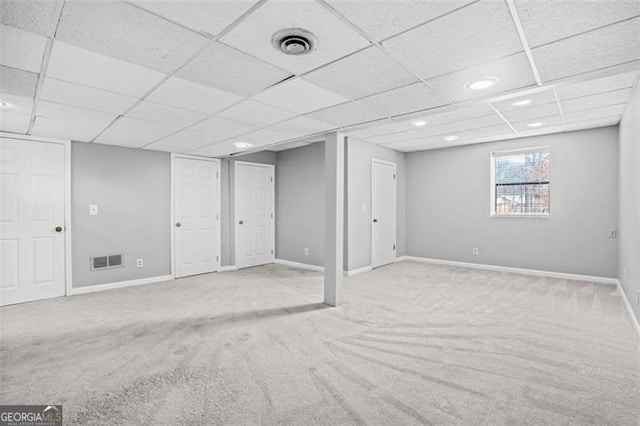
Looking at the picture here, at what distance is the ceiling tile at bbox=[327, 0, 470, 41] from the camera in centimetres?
160

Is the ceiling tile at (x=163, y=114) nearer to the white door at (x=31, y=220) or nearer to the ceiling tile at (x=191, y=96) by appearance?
the ceiling tile at (x=191, y=96)

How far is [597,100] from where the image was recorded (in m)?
3.71

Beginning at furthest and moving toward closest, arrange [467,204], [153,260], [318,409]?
[467,204], [153,260], [318,409]

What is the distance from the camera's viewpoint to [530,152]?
5.80 metres

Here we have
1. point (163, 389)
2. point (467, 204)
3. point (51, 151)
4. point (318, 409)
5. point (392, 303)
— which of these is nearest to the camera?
point (318, 409)

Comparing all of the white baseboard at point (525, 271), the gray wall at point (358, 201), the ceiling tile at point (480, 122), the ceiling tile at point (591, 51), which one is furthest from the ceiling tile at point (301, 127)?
the white baseboard at point (525, 271)

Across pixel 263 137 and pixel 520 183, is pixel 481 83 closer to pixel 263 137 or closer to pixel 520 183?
pixel 263 137

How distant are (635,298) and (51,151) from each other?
739 centimetres

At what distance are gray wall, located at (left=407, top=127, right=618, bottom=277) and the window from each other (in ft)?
0.48

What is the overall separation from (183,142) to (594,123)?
623cm

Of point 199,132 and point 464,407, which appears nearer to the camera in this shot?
point 464,407

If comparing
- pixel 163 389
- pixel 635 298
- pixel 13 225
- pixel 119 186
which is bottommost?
pixel 163 389

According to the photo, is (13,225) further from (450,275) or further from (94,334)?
(450,275)

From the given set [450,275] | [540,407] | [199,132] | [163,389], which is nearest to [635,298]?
[540,407]
